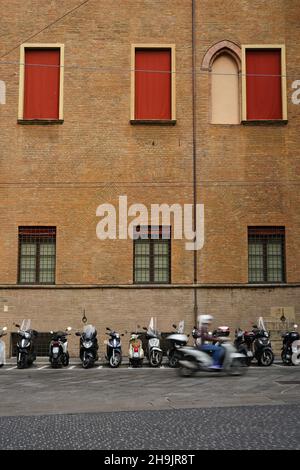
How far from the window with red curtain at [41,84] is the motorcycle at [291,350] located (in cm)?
1011

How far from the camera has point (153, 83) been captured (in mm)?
20781

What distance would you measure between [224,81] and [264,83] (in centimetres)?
132

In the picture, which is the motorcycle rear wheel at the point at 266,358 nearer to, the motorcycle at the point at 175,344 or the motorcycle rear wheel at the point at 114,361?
the motorcycle at the point at 175,344

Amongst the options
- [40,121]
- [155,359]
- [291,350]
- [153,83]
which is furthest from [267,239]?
[40,121]

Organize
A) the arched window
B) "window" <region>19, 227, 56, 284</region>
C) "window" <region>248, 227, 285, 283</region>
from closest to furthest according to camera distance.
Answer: "window" <region>19, 227, 56, 284</region>, "window" <region>248, 227, 285, 283</region>, the arched window

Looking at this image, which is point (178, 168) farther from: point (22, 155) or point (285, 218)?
point (22, 155)

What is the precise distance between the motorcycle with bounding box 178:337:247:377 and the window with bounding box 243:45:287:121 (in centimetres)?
895

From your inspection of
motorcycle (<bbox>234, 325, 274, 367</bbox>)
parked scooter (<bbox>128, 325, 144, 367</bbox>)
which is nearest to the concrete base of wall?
motorcycle (<bbox>234, 325, 274, 367</bbox>)

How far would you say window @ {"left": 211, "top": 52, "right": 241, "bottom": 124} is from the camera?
20.8 metres

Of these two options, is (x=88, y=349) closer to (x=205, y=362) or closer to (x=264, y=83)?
(x=205, y=362)

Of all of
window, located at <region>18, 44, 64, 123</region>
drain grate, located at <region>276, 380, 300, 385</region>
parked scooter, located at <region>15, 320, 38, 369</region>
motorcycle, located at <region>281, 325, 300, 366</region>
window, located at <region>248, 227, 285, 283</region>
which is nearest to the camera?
drain grate, located at <region>276, 380, 300, 385</region>

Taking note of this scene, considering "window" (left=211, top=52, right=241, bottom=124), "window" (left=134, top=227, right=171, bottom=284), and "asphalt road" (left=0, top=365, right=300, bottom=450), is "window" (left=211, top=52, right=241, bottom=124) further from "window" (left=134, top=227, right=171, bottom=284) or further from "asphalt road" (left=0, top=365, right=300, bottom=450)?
"asphalt road" (left=0, top=365, right=300, bottom=450)

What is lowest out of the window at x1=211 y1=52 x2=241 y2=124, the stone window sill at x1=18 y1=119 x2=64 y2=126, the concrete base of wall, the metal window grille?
the metal window grille

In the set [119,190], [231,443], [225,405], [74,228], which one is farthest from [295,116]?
[231,443]
